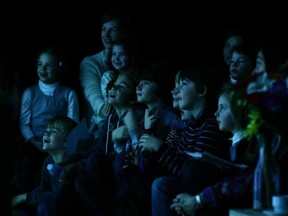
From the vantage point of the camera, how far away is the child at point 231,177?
139 inches

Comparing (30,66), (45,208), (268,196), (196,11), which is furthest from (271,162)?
(30,66)

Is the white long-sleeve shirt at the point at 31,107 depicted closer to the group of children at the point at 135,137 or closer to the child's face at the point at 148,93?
the group of children at the point at 135,137

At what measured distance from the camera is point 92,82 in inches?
216

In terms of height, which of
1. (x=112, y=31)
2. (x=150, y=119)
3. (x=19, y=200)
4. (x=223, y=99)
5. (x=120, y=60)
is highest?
(x=112, y=31)

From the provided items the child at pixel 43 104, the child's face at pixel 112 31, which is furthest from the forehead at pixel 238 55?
the child at pixel 43 104

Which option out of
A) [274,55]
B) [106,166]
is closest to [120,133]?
[106,166]

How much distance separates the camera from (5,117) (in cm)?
300

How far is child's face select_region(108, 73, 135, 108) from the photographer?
16.0 ft

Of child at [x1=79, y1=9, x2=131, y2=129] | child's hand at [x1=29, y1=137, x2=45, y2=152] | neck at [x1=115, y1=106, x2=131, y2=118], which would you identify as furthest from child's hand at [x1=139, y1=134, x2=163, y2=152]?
child's hand at [x1=29, y1=137, x2=45, y2=152]

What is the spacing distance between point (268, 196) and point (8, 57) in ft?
10.8

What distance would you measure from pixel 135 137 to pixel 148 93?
309 millimetres

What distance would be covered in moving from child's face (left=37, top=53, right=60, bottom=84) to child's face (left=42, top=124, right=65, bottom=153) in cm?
61

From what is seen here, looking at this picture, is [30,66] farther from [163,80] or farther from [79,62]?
[163,80]

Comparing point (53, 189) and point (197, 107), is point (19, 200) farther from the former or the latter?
point (197, 107)
